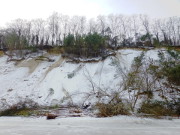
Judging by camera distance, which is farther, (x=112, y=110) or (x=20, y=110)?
(x=20, y=110)

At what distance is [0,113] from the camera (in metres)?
11.7

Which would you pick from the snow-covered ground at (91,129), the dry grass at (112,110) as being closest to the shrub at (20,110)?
the dry grass at (112,110)

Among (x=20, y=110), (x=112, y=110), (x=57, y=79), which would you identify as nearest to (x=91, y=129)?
(x=112, y=110)

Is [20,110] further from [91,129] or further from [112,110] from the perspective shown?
[91,129]

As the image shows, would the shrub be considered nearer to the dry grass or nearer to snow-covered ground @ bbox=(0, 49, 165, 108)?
snow-covered ground @ bbox=(0, 49, 165, 108)

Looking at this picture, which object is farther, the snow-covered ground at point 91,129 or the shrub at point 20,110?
the shrub at point 20,110

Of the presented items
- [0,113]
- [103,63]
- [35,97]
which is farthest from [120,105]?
[103,63]

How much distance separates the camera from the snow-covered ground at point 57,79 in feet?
53.5

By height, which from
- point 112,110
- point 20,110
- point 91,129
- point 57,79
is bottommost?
point 20,110

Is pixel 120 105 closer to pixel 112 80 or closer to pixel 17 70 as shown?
pixel 112 80

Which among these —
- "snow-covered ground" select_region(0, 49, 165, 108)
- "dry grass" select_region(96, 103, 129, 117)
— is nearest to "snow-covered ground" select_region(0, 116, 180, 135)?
"dry grass" select_region(96, 103, 129, 117)

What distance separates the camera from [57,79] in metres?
19.3

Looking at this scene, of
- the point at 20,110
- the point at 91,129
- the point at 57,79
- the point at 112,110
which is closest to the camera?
the point at 91,129

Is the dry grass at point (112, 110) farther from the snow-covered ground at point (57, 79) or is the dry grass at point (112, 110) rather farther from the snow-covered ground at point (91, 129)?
the snow-covered ground at point (57, 79)
